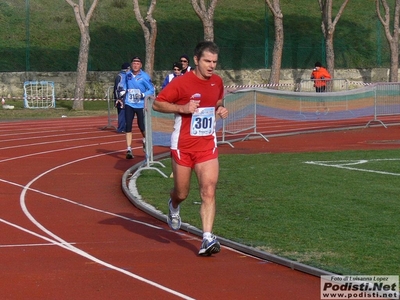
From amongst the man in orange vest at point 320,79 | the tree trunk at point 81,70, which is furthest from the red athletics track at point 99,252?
the tree trunk at point 81,70

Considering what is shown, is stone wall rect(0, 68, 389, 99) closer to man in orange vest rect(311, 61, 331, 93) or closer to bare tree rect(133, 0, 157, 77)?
bare tree rect(133, 0, 157, 77)

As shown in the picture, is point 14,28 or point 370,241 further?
point 14,28

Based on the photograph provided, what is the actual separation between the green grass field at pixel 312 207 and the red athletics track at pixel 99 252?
463mm

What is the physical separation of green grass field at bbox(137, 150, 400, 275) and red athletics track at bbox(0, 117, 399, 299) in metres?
0.46

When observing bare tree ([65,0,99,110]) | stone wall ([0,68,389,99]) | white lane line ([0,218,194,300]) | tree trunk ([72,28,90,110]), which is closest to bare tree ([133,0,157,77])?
stone wall ([0,68,389,99])

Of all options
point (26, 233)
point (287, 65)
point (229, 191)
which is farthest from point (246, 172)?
point (287, 65)

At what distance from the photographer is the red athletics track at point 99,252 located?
7.44 metres

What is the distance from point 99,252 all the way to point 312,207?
11.1 feet

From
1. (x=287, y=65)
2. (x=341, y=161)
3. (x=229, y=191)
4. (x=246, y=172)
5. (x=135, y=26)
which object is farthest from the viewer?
(x=135, y=26)

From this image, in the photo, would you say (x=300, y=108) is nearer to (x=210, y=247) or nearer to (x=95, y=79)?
(x=210, y=247)

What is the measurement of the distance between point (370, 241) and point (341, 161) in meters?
7.94

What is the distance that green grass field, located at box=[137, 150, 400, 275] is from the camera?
8.56 m

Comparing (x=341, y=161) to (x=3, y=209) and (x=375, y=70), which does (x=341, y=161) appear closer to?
(x=3, y=209)

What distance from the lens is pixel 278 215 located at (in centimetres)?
1079
